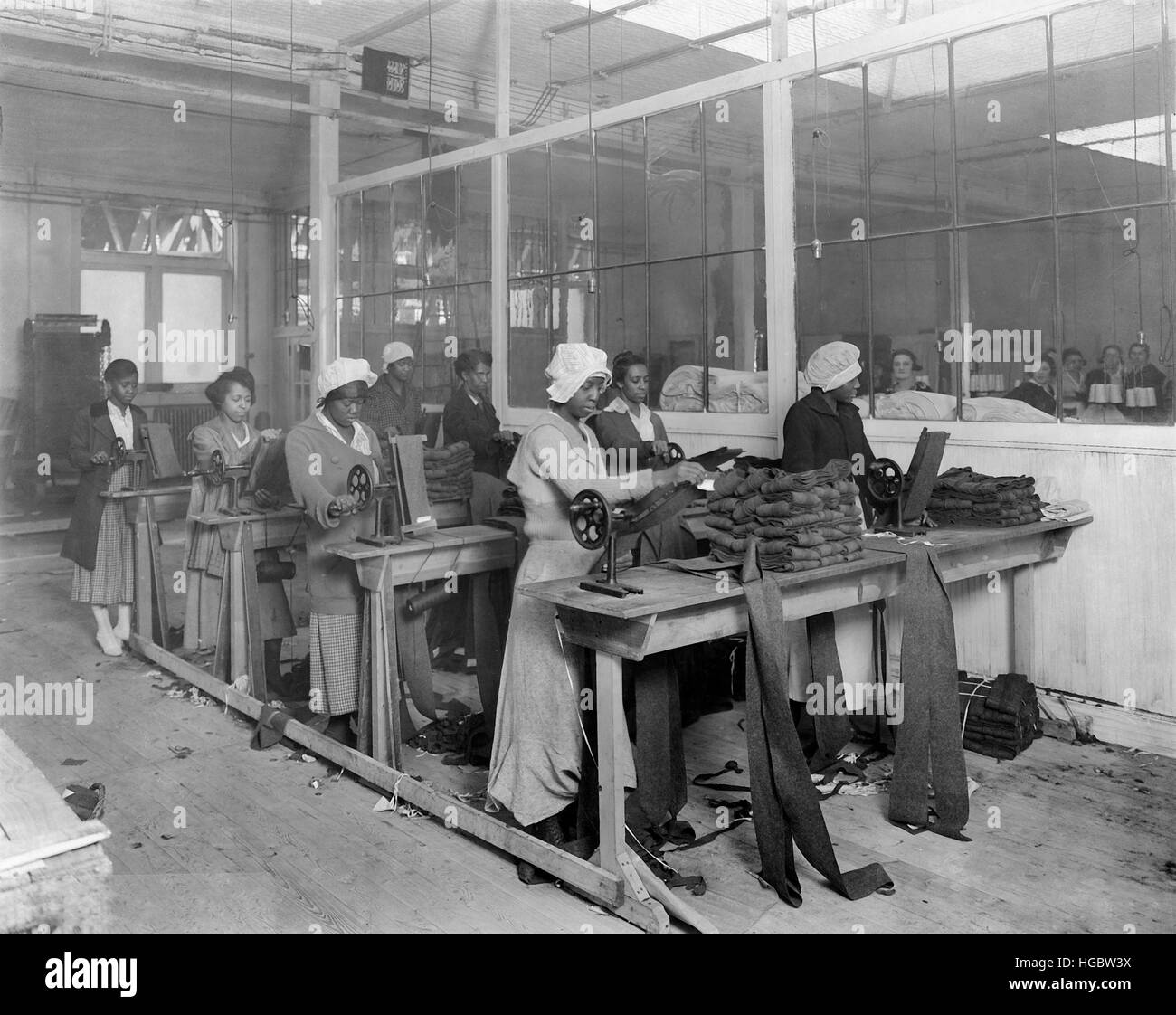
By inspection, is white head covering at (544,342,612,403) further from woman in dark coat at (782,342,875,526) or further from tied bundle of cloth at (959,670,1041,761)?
tied bundle of cloth at (959,670,1041,761)

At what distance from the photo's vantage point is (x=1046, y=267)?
466 centimetres

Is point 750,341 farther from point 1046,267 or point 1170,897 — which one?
point 1170,897

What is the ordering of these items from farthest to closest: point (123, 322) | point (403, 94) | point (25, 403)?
point (123, 322)
point (25, 403)
point (403, 94)

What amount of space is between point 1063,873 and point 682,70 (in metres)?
6.82

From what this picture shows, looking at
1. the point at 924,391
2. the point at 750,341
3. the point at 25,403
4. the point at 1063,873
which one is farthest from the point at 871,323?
the point at 25,403

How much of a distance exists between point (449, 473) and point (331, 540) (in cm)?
112

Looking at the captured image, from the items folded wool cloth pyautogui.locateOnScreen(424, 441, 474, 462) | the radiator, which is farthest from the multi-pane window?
the radiator

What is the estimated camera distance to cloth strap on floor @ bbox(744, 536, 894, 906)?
120 inches

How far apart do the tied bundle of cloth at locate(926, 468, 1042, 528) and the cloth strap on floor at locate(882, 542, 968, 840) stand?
78 centimetres

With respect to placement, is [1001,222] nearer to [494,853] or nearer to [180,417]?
[494,853]

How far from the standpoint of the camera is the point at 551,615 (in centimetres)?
327

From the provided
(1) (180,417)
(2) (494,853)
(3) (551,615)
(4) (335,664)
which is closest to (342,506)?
(4) (335,664)

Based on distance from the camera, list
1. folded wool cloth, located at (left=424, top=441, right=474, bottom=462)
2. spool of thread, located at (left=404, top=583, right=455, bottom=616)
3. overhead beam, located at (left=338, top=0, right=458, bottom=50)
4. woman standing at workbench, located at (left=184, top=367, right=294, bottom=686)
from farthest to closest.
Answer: overhead beam, located at (left=338, top=0, right=458, bottom=50), woman standing at workbench, located at (left=184, top=367, right=294, bottom=686), folded wool cloth, located at (left=424, top=441, right=474, bottom=462), spool of thread, located at (left=404, top=583, right=455, bottom=616)

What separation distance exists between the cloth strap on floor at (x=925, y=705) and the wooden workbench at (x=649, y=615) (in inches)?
6.8
